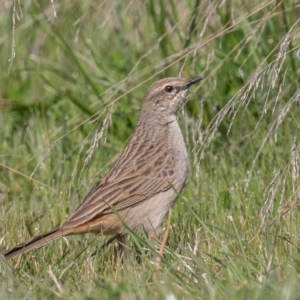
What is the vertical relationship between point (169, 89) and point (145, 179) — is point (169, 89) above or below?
above

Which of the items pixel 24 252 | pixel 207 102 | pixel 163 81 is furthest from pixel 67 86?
pixel 24 252

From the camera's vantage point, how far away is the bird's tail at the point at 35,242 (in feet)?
18.6

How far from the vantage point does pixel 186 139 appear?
25.7ft

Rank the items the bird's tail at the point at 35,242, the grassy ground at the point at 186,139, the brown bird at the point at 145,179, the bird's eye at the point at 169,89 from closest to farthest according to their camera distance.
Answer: the grassy ground at the point at 186,139 < the bird's tail at the point at 35,242 < the brown bird at the point at 145,179 < the bird's eye at the point at 169,89

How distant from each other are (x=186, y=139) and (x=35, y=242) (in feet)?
7.68

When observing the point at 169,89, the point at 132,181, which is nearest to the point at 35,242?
the point at 132,181

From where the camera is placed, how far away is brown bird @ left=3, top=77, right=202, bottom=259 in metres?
6.23

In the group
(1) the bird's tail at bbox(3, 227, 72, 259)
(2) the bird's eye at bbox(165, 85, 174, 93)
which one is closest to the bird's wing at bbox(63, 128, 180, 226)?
(1) the bird's tail at bbox(3, 227, 72, 259)

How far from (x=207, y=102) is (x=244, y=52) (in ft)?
2.35

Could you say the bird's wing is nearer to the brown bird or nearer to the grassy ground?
the brown bird

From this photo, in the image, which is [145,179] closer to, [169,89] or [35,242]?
[169,89]

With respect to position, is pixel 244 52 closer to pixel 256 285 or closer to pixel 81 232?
pixel 81 232

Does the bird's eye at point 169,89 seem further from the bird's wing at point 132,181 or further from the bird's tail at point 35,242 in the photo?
the bird's tail at point 35,242

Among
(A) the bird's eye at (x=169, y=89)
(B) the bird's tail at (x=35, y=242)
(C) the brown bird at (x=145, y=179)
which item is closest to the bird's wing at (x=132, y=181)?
(C) the brown bird at (x=145, y=179)
